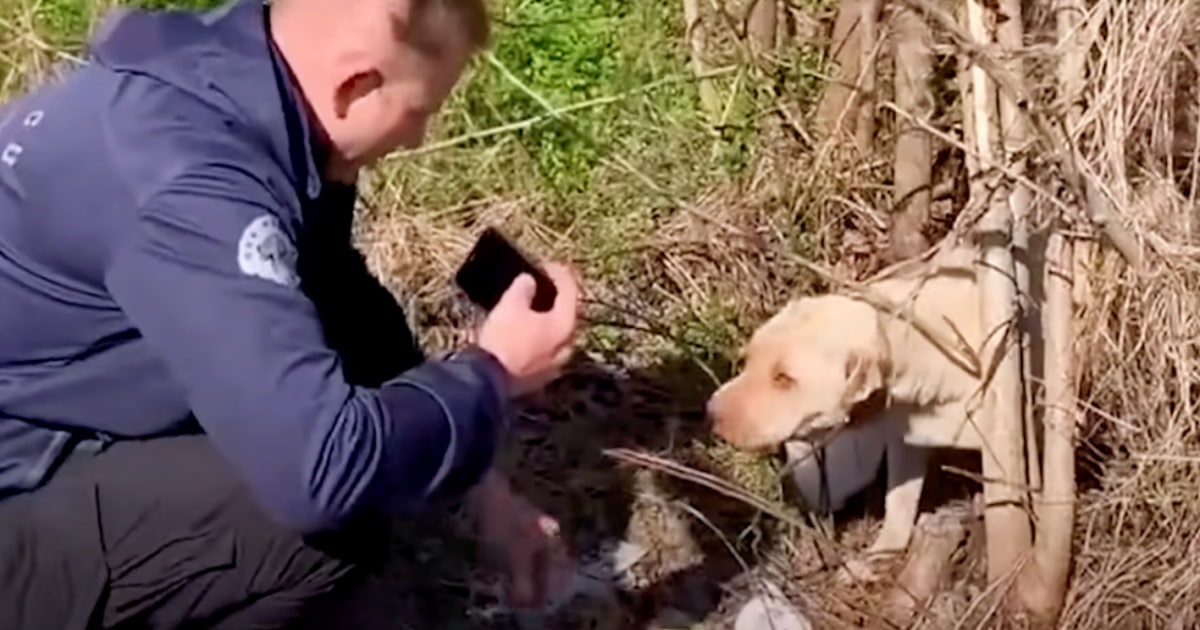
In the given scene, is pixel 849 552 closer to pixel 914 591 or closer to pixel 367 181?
pixel 914 591

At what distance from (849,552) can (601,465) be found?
50 cm

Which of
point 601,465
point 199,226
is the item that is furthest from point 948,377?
point 199,226

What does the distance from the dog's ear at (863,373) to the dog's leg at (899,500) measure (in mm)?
217

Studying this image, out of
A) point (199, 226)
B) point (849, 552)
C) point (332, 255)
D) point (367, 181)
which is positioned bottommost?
point (849, 552)

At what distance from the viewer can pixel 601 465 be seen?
3.84 meters

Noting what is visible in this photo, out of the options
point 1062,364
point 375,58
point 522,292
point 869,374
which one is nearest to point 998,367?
point 1062,364

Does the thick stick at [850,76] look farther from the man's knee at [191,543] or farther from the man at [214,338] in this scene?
the man's knee at [191,543]

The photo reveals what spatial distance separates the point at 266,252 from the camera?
2.29m

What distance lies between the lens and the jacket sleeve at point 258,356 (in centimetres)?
227

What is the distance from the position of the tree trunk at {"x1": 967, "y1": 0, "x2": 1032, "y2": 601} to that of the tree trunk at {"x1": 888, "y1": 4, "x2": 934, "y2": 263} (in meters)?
0.40

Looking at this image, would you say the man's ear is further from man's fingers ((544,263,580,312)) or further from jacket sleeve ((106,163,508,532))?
man's fingers ((544,263,580,312))

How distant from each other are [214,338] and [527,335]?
41 cm

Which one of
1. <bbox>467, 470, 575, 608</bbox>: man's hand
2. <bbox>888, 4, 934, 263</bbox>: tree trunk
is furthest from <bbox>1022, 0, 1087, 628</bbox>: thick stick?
<bbox>467, 470, 575, 608</bbox>: man's hand

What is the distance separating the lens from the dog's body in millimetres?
3336
